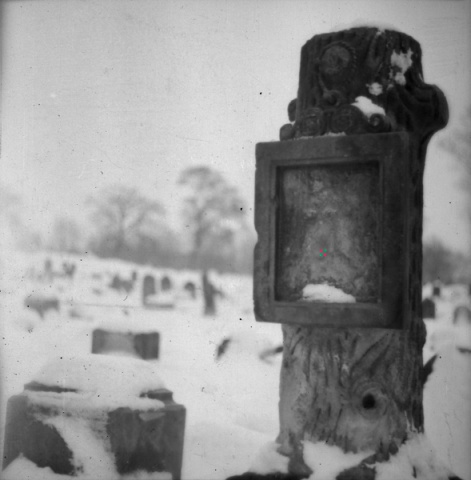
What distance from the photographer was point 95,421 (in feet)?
15.5

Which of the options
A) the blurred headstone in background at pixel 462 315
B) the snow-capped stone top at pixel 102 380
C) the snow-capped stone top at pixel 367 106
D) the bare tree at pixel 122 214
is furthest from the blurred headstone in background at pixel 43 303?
the snow-capped stone top at pixel 367 106

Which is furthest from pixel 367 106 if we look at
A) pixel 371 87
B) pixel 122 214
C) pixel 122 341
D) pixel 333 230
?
pixel 122 214

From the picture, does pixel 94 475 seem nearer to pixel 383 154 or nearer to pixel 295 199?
pixel 295 199

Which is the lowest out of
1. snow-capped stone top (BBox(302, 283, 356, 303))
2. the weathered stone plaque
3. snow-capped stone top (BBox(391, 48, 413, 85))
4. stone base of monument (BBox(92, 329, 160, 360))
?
stone base of monument (BBox(92, 329, 160, 360))

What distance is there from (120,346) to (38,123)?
2152 mm

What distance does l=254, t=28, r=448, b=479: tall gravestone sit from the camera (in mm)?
3500

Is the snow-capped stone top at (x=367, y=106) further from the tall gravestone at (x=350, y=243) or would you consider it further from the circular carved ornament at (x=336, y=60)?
the circular carved ornament at (x=336, y=60)

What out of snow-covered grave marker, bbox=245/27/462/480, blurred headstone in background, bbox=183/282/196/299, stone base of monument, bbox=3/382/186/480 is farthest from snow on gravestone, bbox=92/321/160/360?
blurred headstone in background, bbox=183/282/196/299

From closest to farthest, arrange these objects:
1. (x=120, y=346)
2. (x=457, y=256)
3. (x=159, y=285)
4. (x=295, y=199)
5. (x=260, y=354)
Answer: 1. (x=295, y=199)
2. (x=120, y=346)
3. (x=457, y=256)
4. (x=260, y=354)
5. (x=159, y=285)

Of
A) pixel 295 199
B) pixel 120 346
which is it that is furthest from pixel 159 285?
pixel 295 199

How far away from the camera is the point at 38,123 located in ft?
17.3

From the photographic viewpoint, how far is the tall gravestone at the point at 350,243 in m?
3.50

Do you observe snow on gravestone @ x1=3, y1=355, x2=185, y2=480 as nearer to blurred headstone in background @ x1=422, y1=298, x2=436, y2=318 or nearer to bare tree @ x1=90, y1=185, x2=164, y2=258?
bare tree @ x1=90, y1=185, x2=164, y2=258

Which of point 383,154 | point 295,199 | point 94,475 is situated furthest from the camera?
point 94,475
